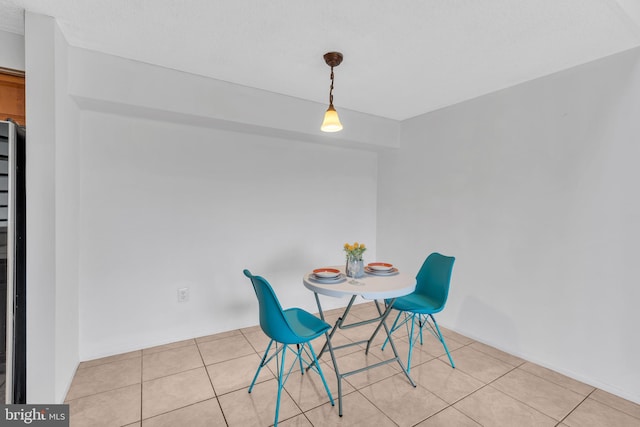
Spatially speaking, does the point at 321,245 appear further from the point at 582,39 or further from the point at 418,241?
the point at 582,39

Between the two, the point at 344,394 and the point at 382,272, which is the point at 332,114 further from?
the point at 344,394

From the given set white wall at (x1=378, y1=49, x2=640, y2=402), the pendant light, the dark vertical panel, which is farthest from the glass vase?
the dark vertical panel

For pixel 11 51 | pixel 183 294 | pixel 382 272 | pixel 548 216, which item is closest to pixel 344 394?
pixel 382 272

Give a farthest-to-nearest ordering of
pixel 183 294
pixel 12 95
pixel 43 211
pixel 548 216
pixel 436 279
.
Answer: pixel 183 294
pixel 436 279
pixel 548 216
pixel 12 95
pixel 43 211

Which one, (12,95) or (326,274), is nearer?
(12,95)

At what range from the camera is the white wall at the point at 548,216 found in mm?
2080

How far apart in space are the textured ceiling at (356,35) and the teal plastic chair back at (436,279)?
156cm

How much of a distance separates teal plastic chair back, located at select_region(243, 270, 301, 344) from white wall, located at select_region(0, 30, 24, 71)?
6.84 feet

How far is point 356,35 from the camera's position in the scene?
1.91 metres

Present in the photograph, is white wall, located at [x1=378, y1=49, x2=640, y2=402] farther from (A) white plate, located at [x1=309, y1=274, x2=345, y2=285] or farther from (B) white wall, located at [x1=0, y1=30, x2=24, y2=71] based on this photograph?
(B) white wall, located at [x1=0, y1=30, x2=24, y2=71]

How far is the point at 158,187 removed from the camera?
8.85 ft

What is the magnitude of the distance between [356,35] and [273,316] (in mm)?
1821

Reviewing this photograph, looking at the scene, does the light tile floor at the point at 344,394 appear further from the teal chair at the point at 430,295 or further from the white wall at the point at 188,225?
the white wall at the point at 188,225

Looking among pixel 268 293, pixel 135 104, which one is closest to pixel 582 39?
pixel 268 293
